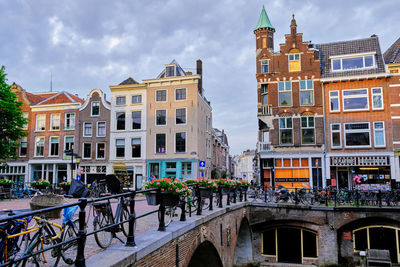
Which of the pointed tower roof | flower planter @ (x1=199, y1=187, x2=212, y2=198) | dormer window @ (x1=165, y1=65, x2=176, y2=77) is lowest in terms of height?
flower planter @ (x1=199, y1=187, x2=212, y2=198)

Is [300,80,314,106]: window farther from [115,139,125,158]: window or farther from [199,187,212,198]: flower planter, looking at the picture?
[199,187,212,198]: flower planter

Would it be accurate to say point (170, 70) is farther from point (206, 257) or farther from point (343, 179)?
point (206, 257)

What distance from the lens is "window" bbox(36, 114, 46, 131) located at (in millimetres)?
32647

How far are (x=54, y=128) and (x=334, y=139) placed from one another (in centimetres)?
2710

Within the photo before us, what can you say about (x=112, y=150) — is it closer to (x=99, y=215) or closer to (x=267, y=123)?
(x=267, y=123)

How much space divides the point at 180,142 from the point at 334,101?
13.7 meters

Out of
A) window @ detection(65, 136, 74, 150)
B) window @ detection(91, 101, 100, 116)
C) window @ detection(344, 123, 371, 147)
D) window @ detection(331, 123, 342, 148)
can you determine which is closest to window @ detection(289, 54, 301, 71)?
window @ detection(331, 123, 342, 148)

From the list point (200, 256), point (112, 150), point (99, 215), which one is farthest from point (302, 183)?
→ point (99, 215)

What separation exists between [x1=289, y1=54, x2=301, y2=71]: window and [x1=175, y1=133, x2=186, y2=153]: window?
36.8ft

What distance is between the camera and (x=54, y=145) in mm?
31969

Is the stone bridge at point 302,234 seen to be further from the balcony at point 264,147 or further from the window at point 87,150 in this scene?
the window at point 87,150

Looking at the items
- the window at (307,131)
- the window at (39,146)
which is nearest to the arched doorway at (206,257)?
the window at (307,131)

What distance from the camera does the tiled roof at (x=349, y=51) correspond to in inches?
933

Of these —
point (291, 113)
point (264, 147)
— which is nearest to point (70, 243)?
point (264, 147)
